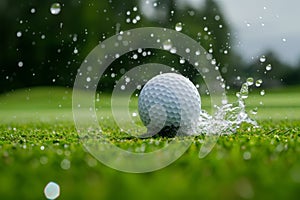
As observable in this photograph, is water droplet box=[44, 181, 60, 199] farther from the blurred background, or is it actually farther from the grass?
the blurred background

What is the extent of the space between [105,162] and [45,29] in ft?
66.6

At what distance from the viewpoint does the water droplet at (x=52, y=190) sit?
1.65 m

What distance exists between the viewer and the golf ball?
163 inches

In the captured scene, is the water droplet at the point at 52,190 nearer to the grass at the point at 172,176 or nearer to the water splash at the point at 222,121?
the grass at the point at 172,176

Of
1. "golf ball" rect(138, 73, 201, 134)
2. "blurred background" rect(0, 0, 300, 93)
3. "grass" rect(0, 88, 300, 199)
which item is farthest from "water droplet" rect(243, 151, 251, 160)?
"blurred background" rect(0, 0, 300, 93)

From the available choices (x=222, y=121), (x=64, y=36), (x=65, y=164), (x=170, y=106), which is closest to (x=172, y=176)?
(x=65, y=164)

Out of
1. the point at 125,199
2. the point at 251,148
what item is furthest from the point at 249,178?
the point at 251,148

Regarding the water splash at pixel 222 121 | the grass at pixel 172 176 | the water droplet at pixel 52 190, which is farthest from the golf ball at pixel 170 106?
the water droplet at pixel 52 190

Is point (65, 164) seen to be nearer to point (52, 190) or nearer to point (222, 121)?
point (52, 190)

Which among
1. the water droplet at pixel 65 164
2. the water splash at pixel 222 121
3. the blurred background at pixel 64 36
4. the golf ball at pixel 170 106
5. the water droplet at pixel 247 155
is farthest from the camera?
the blurred background at pixel 64 36

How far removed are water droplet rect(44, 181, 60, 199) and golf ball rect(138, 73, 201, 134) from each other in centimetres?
240

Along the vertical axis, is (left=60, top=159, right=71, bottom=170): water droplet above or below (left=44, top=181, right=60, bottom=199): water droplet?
above

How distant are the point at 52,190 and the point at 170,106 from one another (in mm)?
2513

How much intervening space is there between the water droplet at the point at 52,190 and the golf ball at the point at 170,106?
2.40m
